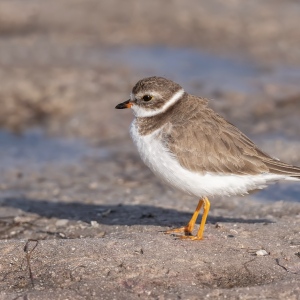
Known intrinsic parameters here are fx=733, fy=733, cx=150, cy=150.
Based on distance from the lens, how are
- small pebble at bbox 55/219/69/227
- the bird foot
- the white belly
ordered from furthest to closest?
small pebble at bbox 55/219/69/227 < the bird foot < the white belly

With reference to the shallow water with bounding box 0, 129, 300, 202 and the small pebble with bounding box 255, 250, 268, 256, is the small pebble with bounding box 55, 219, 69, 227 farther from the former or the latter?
the shallow water with bounding box 0, 129, 300, 202

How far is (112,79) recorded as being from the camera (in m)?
14.5

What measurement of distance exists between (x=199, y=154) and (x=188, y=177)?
0.26m

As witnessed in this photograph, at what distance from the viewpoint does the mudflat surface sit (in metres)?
6.11

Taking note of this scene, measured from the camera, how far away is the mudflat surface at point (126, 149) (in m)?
6.11

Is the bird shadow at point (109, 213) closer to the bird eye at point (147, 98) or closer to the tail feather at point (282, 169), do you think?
the tail feather at point (282, 169)

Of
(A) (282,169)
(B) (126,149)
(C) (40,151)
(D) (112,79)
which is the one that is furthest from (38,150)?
(A) (282,169)

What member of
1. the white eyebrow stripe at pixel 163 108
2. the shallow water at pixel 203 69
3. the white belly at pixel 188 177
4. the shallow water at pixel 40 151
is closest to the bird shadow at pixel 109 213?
the white belly at pixel 188 177

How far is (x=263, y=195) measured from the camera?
9297 mm

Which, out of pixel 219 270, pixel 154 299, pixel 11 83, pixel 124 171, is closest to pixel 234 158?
pixel 219 270

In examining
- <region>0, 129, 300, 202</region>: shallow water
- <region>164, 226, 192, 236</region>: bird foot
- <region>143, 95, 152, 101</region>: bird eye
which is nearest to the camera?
<region>164, 226, 192, 236</region>: bird foot

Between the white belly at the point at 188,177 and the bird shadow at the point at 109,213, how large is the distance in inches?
38.1

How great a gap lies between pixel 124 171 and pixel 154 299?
204 inches

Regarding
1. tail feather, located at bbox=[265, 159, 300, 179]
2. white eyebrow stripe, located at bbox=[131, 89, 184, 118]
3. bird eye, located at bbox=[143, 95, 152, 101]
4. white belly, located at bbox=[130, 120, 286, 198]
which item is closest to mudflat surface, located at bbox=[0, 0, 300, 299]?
white belly, located at bbox=[130, 120, 286, 198]
